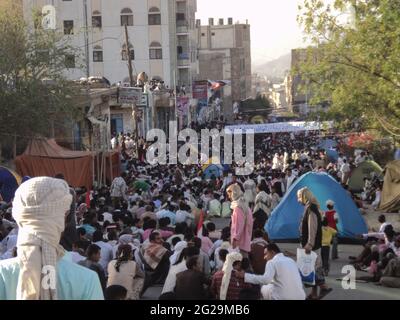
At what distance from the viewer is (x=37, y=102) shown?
76.4 ft

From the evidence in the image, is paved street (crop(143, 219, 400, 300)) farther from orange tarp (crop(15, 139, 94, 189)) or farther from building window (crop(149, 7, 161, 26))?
building window (crop(149, 7, 161, 26))

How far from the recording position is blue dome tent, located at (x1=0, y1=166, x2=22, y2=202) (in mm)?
19812

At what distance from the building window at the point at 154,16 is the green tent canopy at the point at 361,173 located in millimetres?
41244

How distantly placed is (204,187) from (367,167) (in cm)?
620

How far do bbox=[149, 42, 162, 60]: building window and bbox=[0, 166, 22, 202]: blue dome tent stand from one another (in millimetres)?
47191

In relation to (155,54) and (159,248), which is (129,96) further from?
(155,54)

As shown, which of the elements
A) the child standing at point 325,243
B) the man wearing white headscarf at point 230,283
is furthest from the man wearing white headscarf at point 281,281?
the child standing at point 325,243

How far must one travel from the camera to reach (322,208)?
16703 millimetres

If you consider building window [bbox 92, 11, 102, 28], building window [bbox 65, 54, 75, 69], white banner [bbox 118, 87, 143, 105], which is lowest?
white banner [bbox 118, 87, 143, 105]

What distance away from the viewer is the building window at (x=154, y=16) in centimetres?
6581

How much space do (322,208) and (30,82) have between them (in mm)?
10246

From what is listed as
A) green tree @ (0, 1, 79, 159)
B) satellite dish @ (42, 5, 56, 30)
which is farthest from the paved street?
satellite dish @ (42, 5, 56, 30)

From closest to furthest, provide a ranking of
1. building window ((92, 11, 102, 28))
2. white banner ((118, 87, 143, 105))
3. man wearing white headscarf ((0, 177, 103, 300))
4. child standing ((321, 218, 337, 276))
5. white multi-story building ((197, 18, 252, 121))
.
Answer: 1. man wearing white headscarf ((0, 177, 103, 300))
2. child standing ((321, 218, 337, 276))
3. white banner ((118, 87, 143, 105))
4. building window ((92, 11, 102, 28))
5. white multi-story building ((197, 18, 252, 121))

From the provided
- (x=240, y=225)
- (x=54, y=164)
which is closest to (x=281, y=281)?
(x=240, y=225)
